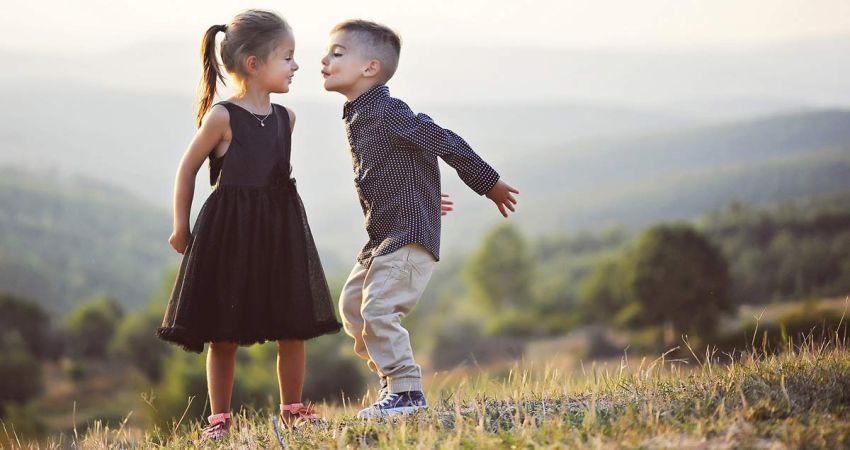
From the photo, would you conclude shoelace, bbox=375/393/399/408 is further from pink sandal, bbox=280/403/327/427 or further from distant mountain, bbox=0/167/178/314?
distant mountain, bbox=0/167/178/314

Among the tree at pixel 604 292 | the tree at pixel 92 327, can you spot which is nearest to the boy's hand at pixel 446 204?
the tree at pixel 604 292

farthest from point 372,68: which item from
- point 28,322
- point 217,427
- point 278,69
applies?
point 28,322

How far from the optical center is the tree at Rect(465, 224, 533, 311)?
51.5m

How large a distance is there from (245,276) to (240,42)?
38.8 inches

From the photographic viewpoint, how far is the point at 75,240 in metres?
63.8

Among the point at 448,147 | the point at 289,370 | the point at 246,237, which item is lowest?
the point at 289,370

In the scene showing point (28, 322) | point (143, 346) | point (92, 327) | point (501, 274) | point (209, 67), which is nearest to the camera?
point (209, 67)

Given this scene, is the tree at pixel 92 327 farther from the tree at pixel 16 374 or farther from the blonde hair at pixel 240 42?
the blonde hair at pixel 240 42

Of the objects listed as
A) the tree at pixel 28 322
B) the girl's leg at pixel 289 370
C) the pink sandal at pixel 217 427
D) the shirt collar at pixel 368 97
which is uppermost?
the shirt collar at pixel 368 97

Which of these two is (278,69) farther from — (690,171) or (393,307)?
(690,171)

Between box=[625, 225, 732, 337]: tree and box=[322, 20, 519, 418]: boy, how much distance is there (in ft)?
96.1

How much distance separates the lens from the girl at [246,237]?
4.07 m

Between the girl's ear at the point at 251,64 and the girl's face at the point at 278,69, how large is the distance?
0.07ft

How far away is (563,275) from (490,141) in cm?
2391
